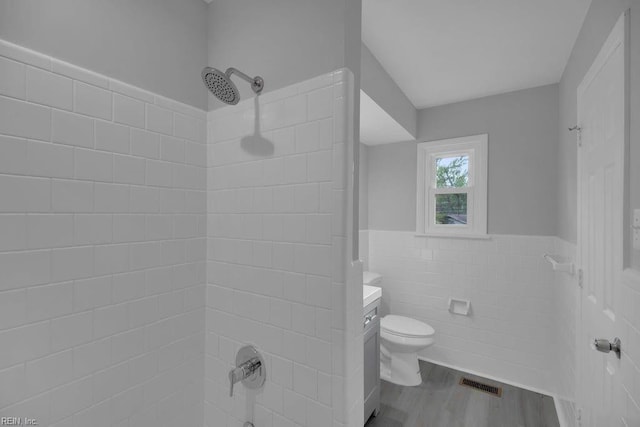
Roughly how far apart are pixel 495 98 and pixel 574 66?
0.78 m

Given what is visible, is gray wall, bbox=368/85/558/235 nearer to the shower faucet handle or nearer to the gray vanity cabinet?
the gray vanity cabinet

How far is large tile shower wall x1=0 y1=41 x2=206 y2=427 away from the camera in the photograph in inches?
33.7

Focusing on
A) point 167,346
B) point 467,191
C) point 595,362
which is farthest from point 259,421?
point 467,191

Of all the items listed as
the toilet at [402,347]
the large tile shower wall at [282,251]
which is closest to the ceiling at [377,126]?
the large tile shower wall at [282,251]

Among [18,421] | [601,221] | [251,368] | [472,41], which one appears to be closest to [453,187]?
[472,41]

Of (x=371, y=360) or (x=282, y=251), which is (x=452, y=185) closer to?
(x=371, y=360)

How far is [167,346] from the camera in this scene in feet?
4.02

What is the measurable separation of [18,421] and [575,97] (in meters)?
3.04

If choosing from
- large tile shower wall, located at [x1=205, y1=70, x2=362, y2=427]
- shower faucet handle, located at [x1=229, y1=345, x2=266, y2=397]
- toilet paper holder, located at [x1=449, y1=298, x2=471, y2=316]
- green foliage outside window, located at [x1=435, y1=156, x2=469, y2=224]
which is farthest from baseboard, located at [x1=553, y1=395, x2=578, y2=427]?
shower faucet handle, located at [x1=229, y1=345, x2=266, y2=397]

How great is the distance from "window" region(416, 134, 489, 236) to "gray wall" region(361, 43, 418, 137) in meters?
0.36

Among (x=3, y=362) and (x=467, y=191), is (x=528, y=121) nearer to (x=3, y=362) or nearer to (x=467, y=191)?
(x=467, y=191)

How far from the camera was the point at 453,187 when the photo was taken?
111 inches

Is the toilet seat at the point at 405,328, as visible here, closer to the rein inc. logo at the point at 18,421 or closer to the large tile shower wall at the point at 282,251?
the large tile shower wall at the point at 282,251

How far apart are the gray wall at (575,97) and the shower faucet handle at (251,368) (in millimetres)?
1375
